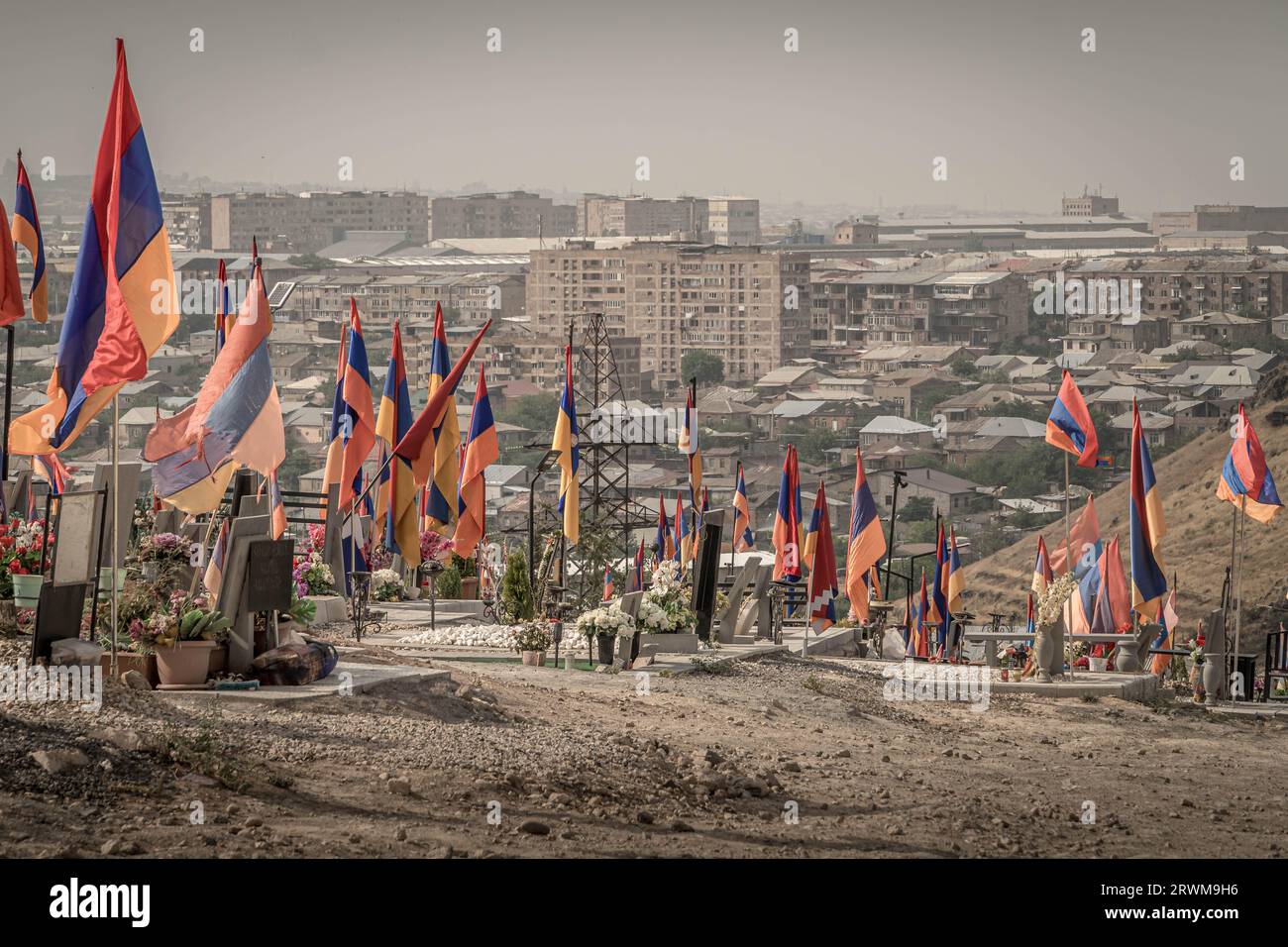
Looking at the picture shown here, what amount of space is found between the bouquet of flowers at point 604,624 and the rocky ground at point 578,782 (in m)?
1.33

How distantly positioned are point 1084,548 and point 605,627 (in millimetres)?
17094

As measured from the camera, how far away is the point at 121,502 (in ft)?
42.4

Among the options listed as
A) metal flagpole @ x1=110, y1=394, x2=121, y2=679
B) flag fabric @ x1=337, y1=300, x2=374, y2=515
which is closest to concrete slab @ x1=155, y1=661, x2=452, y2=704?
metal flagpole @ x1=110, y1=394, x2=121, y2=679

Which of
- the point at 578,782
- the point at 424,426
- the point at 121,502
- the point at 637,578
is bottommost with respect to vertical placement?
the point at 637,578

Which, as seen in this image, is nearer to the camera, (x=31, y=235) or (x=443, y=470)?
(x=31, y=235)

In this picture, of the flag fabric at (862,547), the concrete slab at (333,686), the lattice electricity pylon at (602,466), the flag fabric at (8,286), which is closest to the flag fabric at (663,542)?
the lattice electricity pylon at (602,466)

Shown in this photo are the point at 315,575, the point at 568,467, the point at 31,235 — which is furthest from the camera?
the point at 568,467

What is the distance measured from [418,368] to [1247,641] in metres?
118

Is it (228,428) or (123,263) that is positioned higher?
(123,263)

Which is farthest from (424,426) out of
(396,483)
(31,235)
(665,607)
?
(31,235)

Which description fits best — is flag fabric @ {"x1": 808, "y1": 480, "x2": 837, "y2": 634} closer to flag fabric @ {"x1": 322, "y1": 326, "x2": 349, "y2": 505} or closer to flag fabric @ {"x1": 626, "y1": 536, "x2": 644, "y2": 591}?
flag fabric @ {"x1": 626, "y1": 536, "x2": 644, "y2": 591}

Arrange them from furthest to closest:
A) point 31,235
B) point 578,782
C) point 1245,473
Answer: point 1245,473
point 31,235
point 578,782

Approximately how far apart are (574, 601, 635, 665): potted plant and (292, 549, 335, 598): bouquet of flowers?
2.59 meters

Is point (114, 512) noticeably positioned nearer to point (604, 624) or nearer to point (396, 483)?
point (604, 624)
